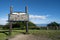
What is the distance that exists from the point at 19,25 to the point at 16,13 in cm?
2007

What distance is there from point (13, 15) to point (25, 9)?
2060 millimetres

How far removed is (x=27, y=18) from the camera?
24016 millimetres

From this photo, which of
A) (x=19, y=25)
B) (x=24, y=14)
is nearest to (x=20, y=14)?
(x=24, y=14)

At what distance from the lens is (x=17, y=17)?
2409 cm

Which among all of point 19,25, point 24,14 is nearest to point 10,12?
point 24,14

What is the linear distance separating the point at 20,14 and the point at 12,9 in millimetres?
1566

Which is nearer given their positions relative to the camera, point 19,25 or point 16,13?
point 16,13

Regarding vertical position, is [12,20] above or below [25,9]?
below

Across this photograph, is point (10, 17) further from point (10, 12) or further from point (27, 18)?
point (27, 18)

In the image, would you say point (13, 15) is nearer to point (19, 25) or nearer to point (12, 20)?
point (12, 20)

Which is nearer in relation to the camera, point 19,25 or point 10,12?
point 10,12

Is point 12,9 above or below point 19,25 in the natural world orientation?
above

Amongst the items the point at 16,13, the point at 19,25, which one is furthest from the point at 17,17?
the point at 19,25

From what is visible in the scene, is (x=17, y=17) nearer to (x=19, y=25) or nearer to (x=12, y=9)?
(x=12, y=9)
